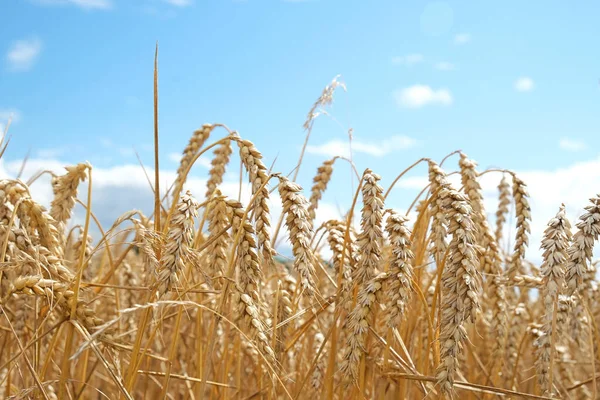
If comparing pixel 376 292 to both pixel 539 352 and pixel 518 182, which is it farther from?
pixel 518 182

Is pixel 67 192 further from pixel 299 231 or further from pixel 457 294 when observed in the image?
pixel 457 294

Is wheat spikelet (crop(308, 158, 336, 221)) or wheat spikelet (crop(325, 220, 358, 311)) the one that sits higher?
wheat spikelet (crop(308, 158, 336, 221))

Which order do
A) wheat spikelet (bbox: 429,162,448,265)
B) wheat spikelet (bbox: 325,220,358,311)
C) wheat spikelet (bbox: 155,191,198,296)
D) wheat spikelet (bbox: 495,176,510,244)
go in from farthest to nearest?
wheat spikelet (bbox: 495,176,510,244) < wheat spikelet (bbox: 429,162,448,265) < wheat spikelet (bbox: 325,220,358,311) < wheat spikelet (bbox: 155,191,198,296)

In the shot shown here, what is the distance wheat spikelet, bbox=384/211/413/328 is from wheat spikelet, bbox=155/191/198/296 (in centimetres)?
56

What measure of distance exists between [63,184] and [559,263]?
64.6 inches

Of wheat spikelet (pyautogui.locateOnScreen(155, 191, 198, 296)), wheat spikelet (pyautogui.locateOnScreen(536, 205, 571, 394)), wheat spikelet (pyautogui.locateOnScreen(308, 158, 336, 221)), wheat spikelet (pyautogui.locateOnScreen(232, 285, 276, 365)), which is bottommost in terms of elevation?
wheat spikelet (pyautogui.locateOnScreen(232, 285, 276, 365))

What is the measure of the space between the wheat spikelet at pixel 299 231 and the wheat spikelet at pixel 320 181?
1.09 metres

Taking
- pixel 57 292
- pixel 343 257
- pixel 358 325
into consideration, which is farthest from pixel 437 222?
pixel 57 292

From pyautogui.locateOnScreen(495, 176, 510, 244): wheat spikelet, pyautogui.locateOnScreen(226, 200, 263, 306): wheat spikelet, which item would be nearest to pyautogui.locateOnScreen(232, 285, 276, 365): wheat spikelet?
pyautogui.locateOnScreen(226, 200, 263, 306): wheat spikelet

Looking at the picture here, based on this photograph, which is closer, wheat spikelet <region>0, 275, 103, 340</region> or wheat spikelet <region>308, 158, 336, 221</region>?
wheat spikelet <region>0, 275, 103, 340</region>

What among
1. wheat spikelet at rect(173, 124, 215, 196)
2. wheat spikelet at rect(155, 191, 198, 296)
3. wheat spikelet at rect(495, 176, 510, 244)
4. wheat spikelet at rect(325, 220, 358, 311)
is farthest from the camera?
wheat spikelet at rect(495, 176, 510, 244)

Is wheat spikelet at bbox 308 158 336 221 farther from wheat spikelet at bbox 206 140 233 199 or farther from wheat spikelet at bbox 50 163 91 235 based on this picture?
wheat spikelet at bbox 50 163 91 235

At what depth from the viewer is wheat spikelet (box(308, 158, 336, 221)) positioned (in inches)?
106

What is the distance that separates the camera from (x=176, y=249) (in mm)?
1376
